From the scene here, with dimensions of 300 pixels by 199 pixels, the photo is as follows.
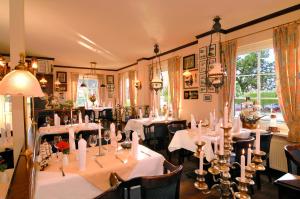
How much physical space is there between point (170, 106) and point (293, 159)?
15.8ft

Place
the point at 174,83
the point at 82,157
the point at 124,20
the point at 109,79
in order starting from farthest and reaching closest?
the point at 109,79
the point at 174,83
the point at 124,20
the point at 82,157

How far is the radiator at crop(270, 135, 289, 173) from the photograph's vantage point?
11.5 ft

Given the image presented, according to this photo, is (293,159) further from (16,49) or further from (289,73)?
(16,49)

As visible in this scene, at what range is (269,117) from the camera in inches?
156

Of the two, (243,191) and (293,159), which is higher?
(243,191)

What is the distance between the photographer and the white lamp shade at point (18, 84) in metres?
1.50

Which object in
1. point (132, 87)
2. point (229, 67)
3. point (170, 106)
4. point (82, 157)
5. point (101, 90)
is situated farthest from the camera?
point (101, 90)

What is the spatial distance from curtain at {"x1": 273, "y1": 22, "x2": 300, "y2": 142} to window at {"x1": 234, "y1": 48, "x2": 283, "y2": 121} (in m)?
0.37

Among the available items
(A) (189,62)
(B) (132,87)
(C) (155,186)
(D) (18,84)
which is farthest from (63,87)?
(C) (155,186)

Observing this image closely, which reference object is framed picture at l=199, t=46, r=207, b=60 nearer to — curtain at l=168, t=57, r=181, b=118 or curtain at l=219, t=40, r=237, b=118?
curtain at l=219, t=40, r=237, b=118

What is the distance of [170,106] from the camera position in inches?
262

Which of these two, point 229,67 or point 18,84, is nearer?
point 18,84

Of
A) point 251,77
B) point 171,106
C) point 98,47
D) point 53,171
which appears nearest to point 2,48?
point 98,47

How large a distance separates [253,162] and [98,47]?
5.80m
